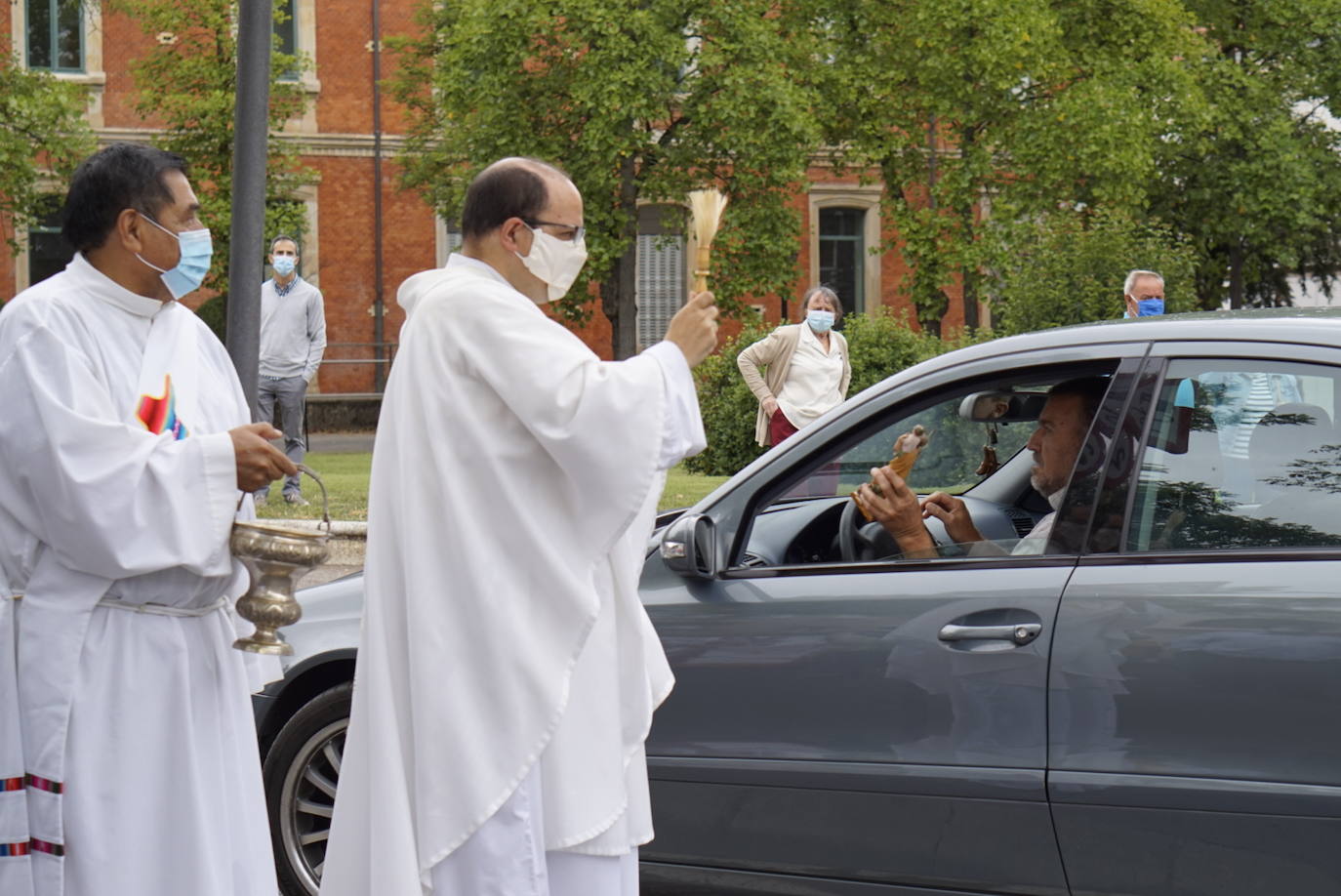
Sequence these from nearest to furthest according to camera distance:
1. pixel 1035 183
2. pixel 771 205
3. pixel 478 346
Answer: pixel 478 346
pixel 771 205
pixel 1035 183

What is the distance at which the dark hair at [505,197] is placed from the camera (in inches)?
141

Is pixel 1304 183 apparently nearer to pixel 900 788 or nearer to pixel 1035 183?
pixel 1035 183

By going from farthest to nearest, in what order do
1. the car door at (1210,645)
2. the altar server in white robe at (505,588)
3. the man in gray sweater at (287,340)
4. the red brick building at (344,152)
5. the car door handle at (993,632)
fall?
the red brick building at (344,152), the man in gray sweater at (287,340), the car door handle at (993,632), the car door at (1210,645), the altar server in white robe at (505,588)

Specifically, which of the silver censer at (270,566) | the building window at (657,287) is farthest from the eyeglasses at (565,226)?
the building window at (657,287)

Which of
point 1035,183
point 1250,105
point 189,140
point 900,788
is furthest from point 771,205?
point 900,788

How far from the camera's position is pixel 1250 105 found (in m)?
37.2

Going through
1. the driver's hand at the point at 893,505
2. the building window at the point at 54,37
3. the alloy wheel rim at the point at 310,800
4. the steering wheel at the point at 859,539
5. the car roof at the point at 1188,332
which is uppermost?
the building window at the point at 54,37

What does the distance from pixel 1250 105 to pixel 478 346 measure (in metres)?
36.7

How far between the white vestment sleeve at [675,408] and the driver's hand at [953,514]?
1592mm

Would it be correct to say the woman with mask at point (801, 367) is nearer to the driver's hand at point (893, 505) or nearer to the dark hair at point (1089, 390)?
the driver's hand at point (893, 505)

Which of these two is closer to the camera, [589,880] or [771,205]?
[589,880]

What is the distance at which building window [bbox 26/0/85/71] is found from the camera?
35.3m

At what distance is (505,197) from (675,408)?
1.95 ft

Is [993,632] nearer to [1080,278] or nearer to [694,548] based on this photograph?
[694,548]
